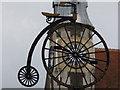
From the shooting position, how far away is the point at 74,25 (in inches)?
195

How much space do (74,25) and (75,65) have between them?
0.82 metres

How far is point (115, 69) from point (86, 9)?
2944 millimetres

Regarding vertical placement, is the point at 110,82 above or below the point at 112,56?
below

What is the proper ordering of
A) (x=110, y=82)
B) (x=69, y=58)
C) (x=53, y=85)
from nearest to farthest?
(x=69, y=58), (x=53, y=85), (x=110, y=82)

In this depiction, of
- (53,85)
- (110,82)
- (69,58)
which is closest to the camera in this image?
(69,58)

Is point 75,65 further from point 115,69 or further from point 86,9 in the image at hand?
point 115,69

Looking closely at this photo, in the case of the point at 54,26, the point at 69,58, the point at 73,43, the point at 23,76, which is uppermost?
the point at 54,26

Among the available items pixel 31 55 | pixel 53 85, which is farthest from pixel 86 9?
pixel 31 55

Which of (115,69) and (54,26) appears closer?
(54,26)

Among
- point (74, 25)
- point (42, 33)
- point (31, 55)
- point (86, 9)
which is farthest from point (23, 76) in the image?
point (86, 9)

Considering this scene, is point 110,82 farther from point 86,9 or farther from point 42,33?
point 42,33

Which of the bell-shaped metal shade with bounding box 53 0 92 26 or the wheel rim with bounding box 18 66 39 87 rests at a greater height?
the bell-shaped metal shade with bounding box 53 0 92 26

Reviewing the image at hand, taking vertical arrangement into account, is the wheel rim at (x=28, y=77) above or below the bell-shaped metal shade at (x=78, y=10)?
below

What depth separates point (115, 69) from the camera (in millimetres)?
9141
